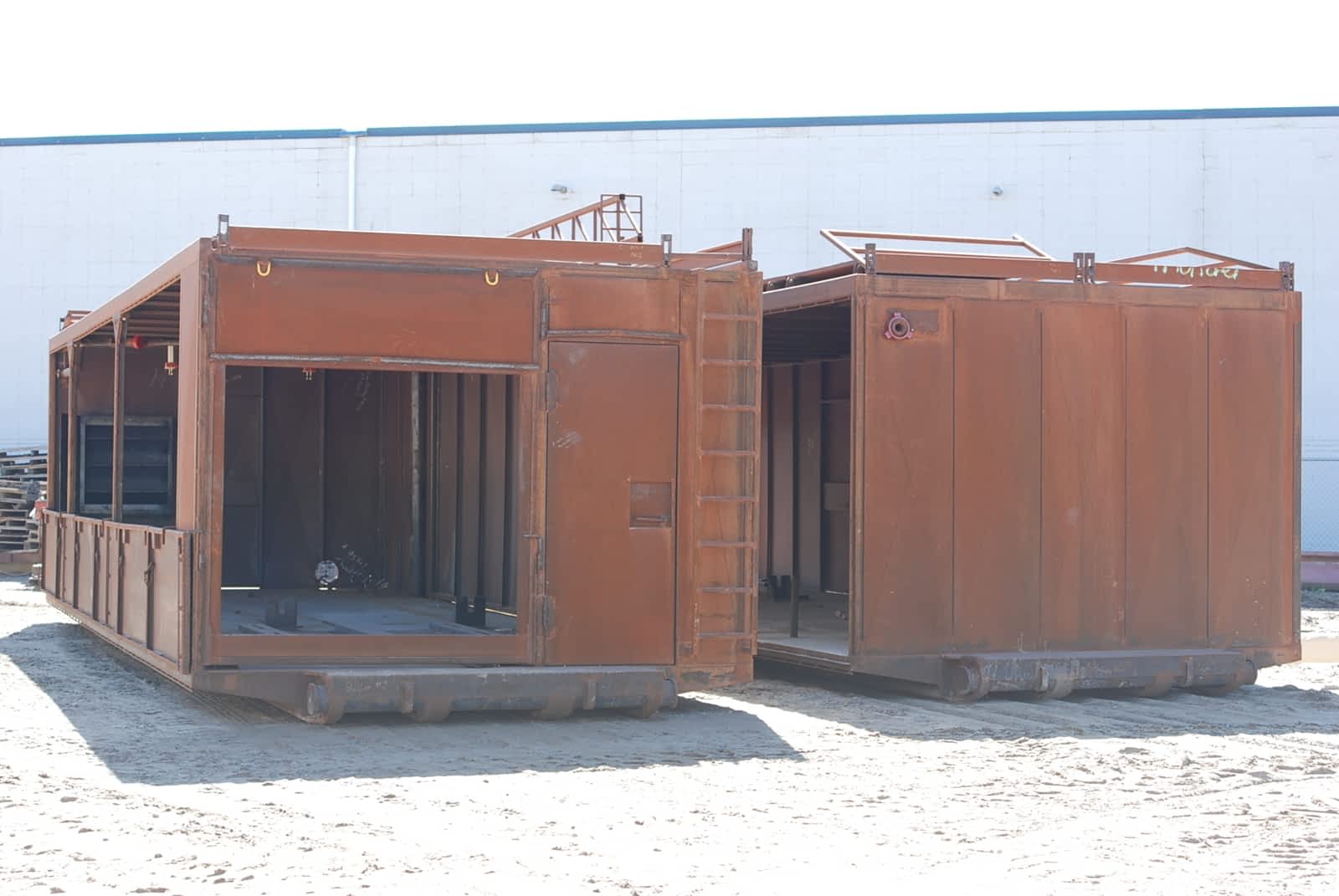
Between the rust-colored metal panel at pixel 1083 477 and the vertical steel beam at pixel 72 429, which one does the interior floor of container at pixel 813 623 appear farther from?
the vertical steel beam at pixel 72 429

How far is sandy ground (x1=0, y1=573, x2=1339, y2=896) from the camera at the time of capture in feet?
22.7

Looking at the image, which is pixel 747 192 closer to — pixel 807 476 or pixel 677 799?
pixel 807 476

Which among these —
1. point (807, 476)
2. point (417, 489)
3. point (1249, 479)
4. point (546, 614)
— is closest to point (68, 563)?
point (417, 489)

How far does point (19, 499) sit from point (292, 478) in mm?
10346

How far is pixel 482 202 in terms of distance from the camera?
31734mm

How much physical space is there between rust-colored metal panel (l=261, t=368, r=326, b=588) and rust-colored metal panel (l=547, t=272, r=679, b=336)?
292 inches

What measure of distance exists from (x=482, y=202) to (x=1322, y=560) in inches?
630

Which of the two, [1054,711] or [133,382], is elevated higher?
[133,382]

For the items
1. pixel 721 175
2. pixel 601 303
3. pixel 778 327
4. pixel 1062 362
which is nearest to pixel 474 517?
pixel 778 327

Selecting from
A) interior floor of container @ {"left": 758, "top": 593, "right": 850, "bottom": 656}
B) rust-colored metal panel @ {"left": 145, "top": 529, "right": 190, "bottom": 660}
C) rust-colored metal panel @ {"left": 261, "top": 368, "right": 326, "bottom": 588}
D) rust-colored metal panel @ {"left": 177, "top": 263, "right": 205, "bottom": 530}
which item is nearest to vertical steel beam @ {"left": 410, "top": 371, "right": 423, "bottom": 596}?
rust-colored metal panel @ {"left": 261, "top": 368, "right": 326, "bottom": 588}

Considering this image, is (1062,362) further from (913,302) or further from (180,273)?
(180,273)

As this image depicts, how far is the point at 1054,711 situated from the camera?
12172 mm

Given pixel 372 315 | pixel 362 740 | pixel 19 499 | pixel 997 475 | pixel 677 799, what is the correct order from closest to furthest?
1. pixel 677 799
2. pixel 362 740
3. pixel 372 315
4. pixel 997 475
5. pixel 19 499

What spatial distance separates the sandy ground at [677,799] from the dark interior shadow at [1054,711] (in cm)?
5
